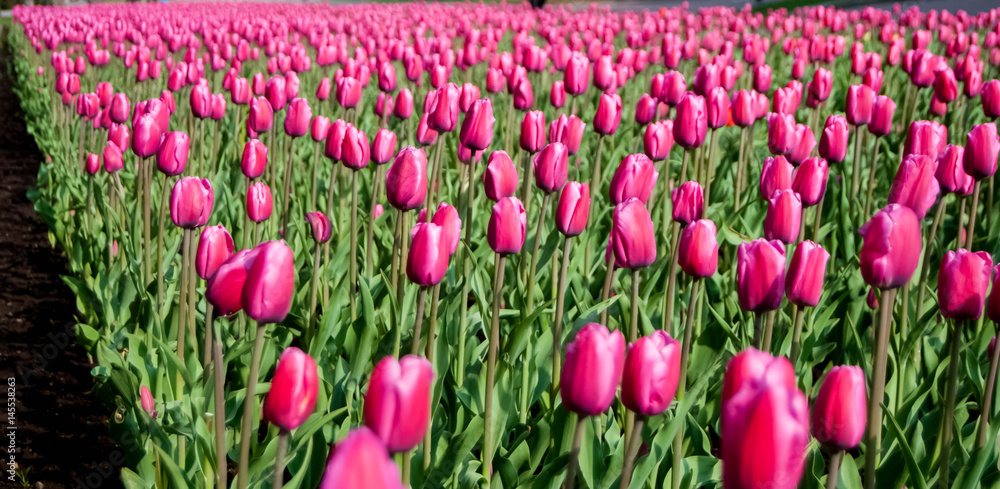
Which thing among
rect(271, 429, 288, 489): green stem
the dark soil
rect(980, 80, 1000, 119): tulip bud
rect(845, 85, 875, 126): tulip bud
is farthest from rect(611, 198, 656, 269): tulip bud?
rect(980, 80, 1000, 119): tulip bud

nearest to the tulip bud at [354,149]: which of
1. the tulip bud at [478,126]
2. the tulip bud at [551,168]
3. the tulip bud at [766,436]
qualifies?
the tulip bud at [478,126]

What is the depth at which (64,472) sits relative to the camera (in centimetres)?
250

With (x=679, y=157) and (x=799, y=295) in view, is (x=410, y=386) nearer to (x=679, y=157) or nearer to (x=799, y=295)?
(x=799, y=295)

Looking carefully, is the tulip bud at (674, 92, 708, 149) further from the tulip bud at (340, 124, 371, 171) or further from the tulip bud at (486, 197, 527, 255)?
the tulip bud at (486, 197, 527, 255)

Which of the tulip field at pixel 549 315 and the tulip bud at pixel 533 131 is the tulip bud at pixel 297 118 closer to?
the tulip field at pixel 549 315

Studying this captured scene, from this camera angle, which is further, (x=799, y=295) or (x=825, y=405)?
(x=799, y=295)

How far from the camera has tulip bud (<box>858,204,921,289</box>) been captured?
1.44 m

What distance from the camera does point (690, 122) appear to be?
277 cm

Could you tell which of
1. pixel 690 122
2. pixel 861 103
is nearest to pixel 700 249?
pixel 690 122

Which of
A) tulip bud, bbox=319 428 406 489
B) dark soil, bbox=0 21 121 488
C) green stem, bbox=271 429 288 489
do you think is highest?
tulip bud, bbox=319 428 406 489

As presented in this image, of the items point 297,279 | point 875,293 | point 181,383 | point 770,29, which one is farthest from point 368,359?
→ point 770,29

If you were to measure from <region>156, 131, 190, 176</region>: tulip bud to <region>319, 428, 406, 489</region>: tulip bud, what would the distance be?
6.95ft

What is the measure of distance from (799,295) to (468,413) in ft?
3.25

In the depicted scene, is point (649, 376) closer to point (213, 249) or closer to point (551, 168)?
point (213, 249)
